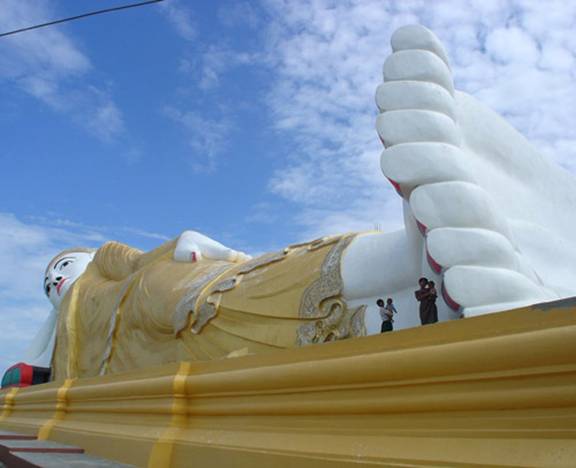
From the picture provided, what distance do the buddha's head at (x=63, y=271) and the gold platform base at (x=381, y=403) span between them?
21.6 ft

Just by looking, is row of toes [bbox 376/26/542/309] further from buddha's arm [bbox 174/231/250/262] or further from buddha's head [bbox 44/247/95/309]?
buddha's head [bbox 44/247/95/309]

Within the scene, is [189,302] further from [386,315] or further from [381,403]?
[381,403]

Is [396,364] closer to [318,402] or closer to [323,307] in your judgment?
[318,402]

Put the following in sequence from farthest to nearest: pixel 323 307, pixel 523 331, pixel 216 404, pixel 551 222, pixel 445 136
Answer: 1. pixel 323 307
2. pixel 551 222
3. pixel 445 136
4. pixel 216 404
5. pixel 523 331

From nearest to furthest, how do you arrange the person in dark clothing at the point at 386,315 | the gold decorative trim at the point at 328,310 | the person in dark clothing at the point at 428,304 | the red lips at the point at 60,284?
the person in dark clothing at the point at 428,304 → the person in dark clothing at the point at 386,315 → the gold decorative trim at the point at 328,310 → the red lips at the point at 60,284

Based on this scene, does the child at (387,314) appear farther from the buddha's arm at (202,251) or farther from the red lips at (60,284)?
the red lips at (60,284)

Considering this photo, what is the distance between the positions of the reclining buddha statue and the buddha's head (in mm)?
3282

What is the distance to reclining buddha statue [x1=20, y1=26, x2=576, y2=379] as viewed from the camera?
289 cm

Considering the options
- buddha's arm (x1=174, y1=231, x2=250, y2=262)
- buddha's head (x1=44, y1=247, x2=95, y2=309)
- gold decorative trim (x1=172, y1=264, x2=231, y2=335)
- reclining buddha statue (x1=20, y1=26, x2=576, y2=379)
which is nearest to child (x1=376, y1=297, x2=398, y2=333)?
reclining buddha statue (x1=20, y1=26, x2=576, y2=379)

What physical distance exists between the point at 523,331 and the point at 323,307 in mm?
2839

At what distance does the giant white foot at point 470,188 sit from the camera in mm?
2811

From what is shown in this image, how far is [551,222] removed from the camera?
362 centimetres

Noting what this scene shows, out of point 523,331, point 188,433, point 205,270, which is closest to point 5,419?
point 205,270

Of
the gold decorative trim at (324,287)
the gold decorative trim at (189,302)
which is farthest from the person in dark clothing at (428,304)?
the gold decorative trim at (189,302)
